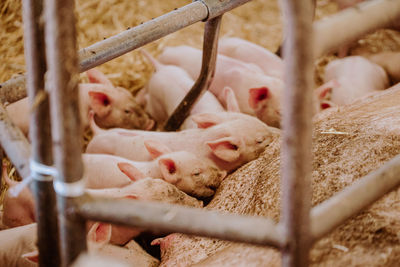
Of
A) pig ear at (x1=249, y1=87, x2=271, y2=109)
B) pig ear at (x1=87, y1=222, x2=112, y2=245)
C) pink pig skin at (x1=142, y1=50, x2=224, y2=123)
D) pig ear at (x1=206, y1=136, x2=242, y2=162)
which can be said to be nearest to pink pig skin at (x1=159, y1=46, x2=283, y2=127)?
pig ear at (x1=249, y1=87, x2=271, y2=109)

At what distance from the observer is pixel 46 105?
1.08 metres

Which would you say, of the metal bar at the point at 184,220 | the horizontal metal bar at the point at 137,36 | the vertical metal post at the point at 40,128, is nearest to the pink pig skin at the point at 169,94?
the horizontal metal bar at the point at 137,36

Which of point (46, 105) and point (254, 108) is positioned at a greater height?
point (46, 105)

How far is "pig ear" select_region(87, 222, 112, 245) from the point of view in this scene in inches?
65.1

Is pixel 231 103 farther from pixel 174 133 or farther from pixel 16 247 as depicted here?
pixel 16 247

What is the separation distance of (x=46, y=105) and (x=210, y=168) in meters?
1.19

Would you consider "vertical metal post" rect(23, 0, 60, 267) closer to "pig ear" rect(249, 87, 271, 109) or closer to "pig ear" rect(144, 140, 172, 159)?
"pig ear" rect(144, 140, 172, 159)

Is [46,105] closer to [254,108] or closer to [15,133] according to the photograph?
[15,133]

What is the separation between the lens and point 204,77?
99.7 inches

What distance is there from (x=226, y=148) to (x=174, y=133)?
1.26 feet

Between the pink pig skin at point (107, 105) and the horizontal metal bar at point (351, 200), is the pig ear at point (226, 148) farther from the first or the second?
the horizontal metal bar at point (351, 200)

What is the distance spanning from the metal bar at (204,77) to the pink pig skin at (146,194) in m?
0.68

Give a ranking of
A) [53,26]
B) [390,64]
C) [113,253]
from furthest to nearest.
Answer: [390,64], [113,253], [53,26]

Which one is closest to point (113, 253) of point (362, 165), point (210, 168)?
point (210, 168)
